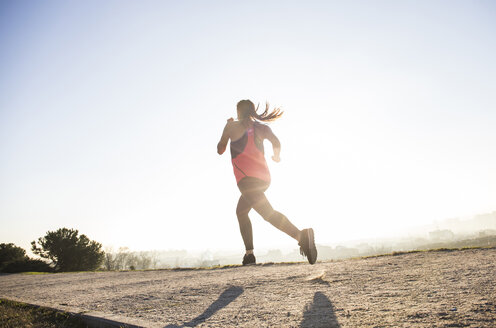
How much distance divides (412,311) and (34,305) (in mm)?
3425

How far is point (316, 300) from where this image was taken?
210 cm

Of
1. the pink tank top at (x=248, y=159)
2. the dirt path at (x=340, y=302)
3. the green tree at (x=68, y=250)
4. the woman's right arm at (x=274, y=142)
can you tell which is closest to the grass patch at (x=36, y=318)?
the dirt path at (x=340, y=302)

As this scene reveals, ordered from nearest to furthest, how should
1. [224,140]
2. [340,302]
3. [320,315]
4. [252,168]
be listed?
[320,315], [340,302], [252,168], [224,140]

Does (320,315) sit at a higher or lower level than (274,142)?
lower

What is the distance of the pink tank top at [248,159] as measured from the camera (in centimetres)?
403

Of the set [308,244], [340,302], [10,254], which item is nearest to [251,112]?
[308,244]

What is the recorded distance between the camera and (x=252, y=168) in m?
4.02

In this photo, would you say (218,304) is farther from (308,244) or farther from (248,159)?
(248,159)

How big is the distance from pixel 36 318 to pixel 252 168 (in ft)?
9.25

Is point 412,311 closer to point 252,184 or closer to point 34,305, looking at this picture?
point 252,184

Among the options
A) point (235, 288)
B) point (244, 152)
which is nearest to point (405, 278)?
point (235, 288)

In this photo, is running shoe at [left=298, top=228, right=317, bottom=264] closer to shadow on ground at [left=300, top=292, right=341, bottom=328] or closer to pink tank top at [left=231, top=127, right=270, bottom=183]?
pink tank top at [left=231, top=127, right=270, bottom=183]

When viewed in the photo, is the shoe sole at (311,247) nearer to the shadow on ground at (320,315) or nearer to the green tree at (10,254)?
the shadow on ground at (320,315)

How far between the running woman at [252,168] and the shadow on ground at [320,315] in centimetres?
152
